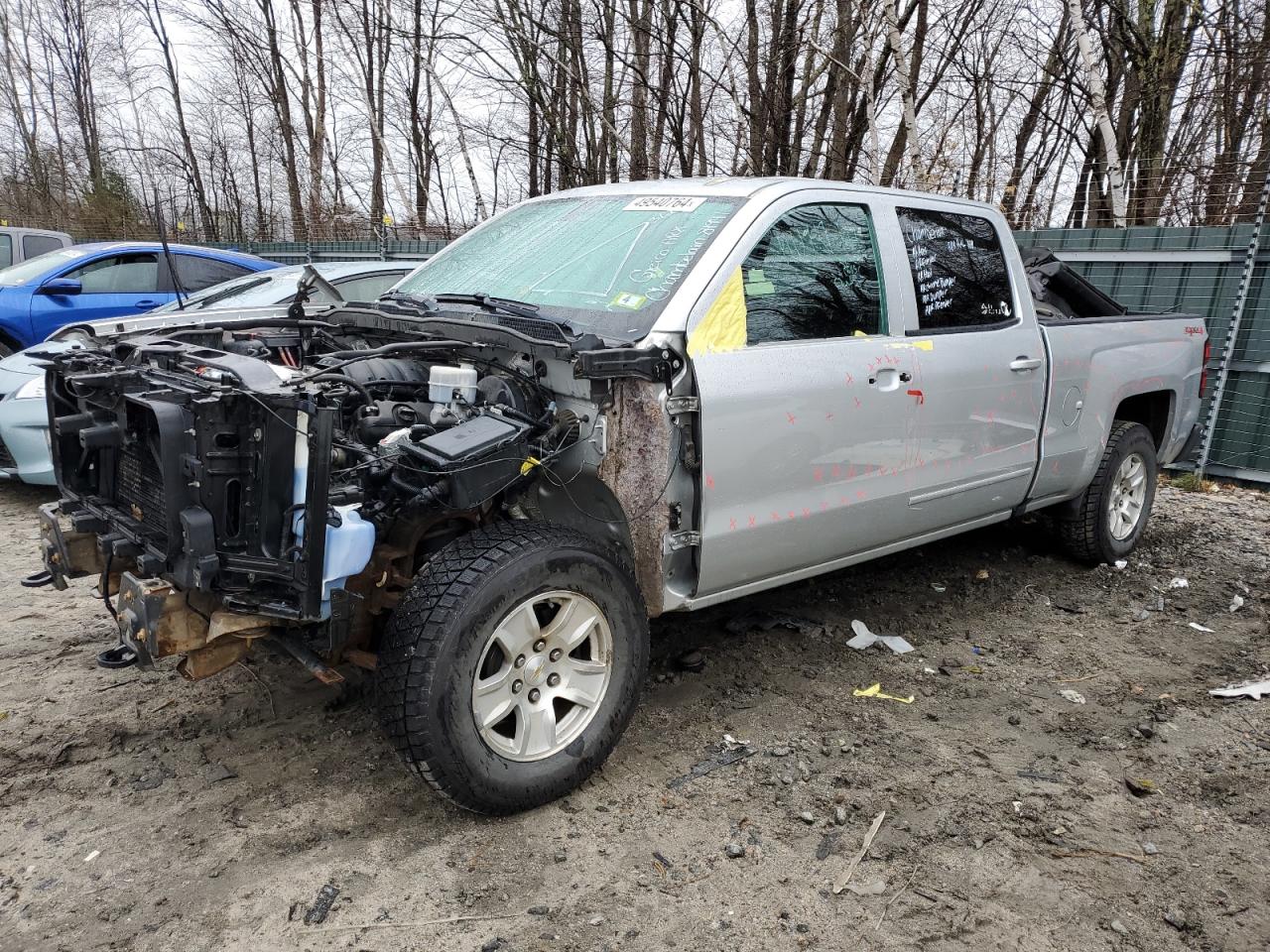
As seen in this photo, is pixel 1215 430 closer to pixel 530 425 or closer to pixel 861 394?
pixel 861 394

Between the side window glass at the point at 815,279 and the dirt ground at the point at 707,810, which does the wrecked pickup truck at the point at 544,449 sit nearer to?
the side window glass at the point at 815,279

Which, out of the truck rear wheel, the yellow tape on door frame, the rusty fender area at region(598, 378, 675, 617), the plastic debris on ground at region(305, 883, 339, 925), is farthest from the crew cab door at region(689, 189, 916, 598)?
the plastic debris on ground at region(305, 883, 339, 925)

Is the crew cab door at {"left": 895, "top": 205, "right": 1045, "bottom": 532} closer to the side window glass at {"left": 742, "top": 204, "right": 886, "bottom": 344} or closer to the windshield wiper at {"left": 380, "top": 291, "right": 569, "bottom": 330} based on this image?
the side window glass at {"left": 742, "top": 204, "right": 886, "bottom": 344}

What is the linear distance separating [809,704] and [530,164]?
1379cm

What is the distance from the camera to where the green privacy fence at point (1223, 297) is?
744cm

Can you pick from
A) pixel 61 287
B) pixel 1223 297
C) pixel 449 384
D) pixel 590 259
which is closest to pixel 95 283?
pixel 61 287

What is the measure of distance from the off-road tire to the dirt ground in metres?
0.94

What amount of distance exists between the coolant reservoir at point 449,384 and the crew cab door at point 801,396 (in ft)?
2.40

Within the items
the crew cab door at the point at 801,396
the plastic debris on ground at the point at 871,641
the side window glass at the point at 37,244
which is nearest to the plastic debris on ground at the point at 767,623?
the plastic debris on ground at the point at 871,641

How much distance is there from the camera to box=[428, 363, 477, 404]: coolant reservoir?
294 cm

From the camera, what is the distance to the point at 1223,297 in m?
7.67

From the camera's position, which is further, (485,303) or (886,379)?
(886,379)

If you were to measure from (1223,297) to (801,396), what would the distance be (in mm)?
6352

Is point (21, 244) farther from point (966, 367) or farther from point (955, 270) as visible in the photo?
point (966, 367)
